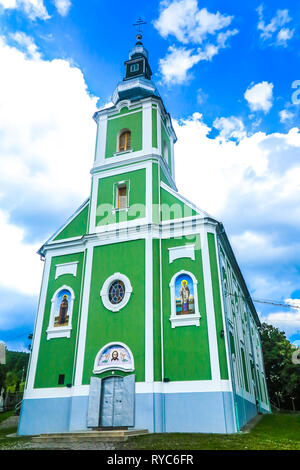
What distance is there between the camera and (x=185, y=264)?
55.1ft

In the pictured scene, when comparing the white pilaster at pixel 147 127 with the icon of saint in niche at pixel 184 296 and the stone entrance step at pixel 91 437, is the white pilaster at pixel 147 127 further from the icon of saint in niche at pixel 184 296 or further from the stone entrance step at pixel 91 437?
the stone entrance step at pixel 91 437

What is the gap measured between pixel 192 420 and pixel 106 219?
33.2 ft

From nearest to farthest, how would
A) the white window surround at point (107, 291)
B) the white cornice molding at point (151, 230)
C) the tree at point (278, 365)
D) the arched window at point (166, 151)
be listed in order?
the white window surround at point (107, 291) → the white cornice molding at point (151, 230) → the arched window at point (166, 151) → the tree at point (278, 365)

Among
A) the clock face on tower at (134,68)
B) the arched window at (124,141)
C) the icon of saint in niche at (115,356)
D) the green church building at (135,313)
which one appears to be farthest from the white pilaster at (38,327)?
the clock face on tower at (134,68)

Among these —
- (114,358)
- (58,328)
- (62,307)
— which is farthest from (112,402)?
(62,307)

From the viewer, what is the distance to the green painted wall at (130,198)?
18672 mm

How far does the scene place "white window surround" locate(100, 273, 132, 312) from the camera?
54.5 ft

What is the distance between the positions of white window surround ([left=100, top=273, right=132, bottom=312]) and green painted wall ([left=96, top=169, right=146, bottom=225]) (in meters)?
3.05

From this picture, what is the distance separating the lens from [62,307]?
1831 cm

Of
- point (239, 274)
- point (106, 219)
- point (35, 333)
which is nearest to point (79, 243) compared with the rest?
point (106, 219)

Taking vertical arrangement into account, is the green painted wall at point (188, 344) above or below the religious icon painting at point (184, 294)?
below

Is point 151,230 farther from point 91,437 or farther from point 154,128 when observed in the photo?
point 91,437

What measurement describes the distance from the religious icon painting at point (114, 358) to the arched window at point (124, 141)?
36.0 ft
